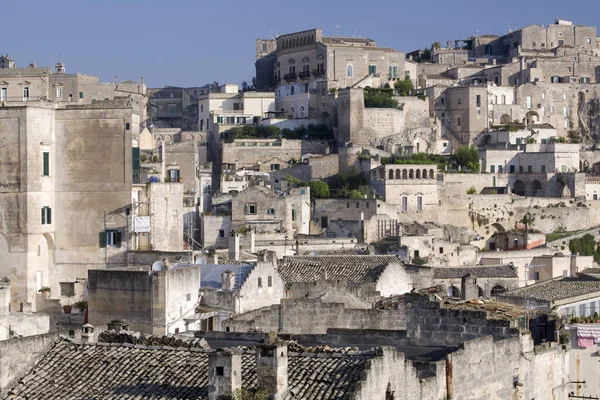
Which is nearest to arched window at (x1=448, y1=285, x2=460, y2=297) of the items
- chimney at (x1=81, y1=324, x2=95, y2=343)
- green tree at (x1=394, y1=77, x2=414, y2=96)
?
chimney at (x1=81, y1=324, x2=95, y2=343)

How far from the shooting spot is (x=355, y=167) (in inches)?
3236

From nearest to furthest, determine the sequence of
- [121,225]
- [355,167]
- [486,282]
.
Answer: [121,225] < [486,282] < [355,167]

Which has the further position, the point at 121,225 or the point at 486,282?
the point at 486,282

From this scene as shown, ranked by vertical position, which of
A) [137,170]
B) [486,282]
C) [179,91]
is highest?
[179,91]

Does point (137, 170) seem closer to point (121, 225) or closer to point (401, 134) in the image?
point (121, 225)

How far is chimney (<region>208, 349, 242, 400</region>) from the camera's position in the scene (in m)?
15.7

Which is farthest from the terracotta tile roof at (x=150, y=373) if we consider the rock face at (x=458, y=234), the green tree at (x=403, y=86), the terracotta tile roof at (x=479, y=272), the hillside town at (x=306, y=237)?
the green tree at (x=403, y=86)

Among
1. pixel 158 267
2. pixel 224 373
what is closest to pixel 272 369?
pixel 224 373

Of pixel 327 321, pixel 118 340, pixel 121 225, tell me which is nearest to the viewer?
pixel 118 340

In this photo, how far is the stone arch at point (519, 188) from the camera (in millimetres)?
88250

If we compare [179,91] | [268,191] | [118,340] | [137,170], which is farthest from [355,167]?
[118,340]

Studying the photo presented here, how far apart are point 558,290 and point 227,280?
424 inches

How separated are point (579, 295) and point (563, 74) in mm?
77227

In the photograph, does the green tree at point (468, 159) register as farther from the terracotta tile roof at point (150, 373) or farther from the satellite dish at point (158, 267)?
the terracotta tile roof at point (150, 373)
